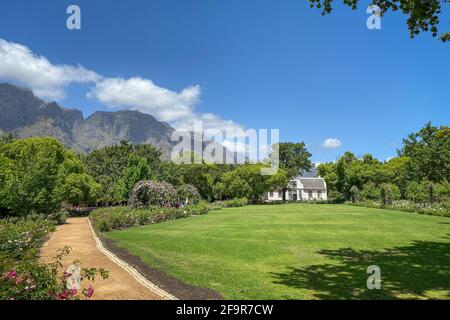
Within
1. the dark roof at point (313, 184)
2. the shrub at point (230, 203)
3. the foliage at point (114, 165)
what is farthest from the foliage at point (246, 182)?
the dark roof at point (313, 184)

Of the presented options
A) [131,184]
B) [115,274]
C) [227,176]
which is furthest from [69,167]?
[115,274]

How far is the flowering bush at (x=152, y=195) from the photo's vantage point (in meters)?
33.8

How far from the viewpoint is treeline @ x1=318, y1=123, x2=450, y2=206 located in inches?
1789

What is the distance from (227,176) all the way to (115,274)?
184ft

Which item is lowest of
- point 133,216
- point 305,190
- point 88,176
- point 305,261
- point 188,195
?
point 305,261

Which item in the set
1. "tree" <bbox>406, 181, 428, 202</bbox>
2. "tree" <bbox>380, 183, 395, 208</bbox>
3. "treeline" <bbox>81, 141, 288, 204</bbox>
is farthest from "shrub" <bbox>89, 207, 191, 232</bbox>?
"tree" <bbox>406, 181, 428, 202</bbox>

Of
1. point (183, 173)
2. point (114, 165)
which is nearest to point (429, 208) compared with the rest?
point (183, 173)

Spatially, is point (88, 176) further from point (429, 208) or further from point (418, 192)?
point (418, 192)

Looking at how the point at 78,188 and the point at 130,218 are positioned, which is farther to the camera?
the point at 78,188

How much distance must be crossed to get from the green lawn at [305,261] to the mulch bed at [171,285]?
287 millimetres

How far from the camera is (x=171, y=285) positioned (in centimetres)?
919

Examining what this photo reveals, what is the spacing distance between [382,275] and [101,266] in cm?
877

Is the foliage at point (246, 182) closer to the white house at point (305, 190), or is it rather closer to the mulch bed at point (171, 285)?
the white house at point (305, 190)

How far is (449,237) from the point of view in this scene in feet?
57.1
